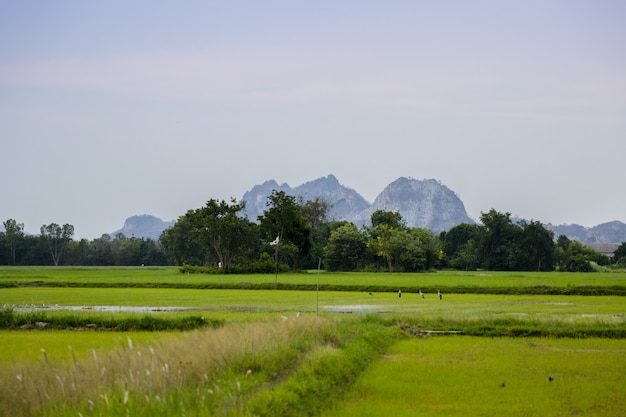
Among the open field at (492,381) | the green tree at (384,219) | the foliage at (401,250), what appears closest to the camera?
the open field at (492,381)

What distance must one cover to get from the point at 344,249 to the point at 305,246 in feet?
21.5

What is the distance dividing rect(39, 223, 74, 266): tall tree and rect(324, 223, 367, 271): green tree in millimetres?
60676

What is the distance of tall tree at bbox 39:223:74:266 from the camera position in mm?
129875

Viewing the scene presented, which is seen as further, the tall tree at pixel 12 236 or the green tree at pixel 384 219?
the tall tree at pixel 12 236

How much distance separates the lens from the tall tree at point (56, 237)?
129875 millimetres

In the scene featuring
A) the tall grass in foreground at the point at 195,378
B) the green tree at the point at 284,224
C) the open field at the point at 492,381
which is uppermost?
the green tree at the point at 284,224

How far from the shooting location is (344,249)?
285 feet

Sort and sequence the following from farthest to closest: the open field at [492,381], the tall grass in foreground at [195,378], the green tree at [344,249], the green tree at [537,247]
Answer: the green tree at [537,247] < the green tree at [344,249] < the open field at [492,381] < the tall grass in foreground at [195,378]

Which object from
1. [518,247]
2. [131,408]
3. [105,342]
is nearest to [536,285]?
[105,342]

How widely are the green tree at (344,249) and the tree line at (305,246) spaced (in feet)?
0.38

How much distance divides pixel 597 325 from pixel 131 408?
17.5 m

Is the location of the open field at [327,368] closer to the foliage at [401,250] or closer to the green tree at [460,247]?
the foliage at [401,250]

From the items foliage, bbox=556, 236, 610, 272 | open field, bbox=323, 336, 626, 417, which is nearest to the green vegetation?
foliage, bbox=556, 236, 610, 272

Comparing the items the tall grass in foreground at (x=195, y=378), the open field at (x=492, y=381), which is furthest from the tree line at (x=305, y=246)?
the tall grass in foreground at (x=195, y=378)
